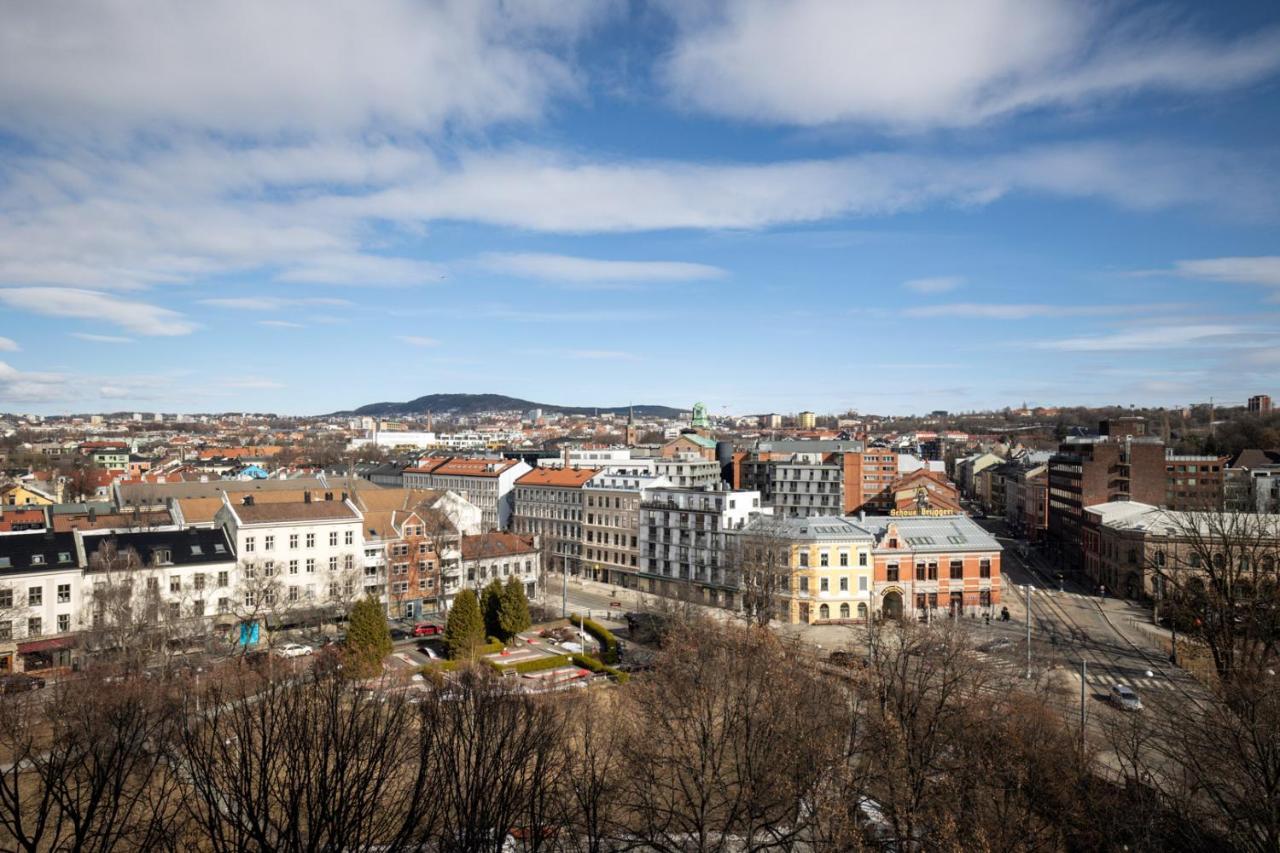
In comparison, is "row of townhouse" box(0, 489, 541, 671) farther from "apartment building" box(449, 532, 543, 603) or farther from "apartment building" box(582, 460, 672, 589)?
"apartment building" box(582, 460, 672, 589)

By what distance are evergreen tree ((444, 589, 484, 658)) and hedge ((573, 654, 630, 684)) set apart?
5353mm

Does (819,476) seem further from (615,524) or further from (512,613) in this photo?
(512,613)

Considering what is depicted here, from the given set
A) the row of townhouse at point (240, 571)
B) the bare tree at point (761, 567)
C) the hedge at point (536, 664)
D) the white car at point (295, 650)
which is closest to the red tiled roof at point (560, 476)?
the row of townhouse at point (240, 571)

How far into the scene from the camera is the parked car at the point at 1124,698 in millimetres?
34003

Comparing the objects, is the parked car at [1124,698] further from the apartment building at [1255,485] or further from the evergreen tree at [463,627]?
the apartment building at [1255,485]

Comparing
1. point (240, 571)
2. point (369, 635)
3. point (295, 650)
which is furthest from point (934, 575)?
point (240, 571)

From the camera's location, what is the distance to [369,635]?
125 feet

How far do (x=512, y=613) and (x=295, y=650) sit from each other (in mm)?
11276

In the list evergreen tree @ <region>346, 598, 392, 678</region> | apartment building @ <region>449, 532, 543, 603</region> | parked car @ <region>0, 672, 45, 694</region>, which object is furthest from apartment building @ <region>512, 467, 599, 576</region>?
parked car @ <region>0, 672, 45, 694</region>

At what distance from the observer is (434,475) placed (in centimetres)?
9112

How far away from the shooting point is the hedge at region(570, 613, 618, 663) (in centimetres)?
4325

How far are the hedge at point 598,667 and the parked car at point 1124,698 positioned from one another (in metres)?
21.2

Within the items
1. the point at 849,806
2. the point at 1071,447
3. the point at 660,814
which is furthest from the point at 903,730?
the point at 1071,447

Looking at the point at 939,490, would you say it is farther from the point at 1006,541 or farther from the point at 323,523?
the point at 323,523
